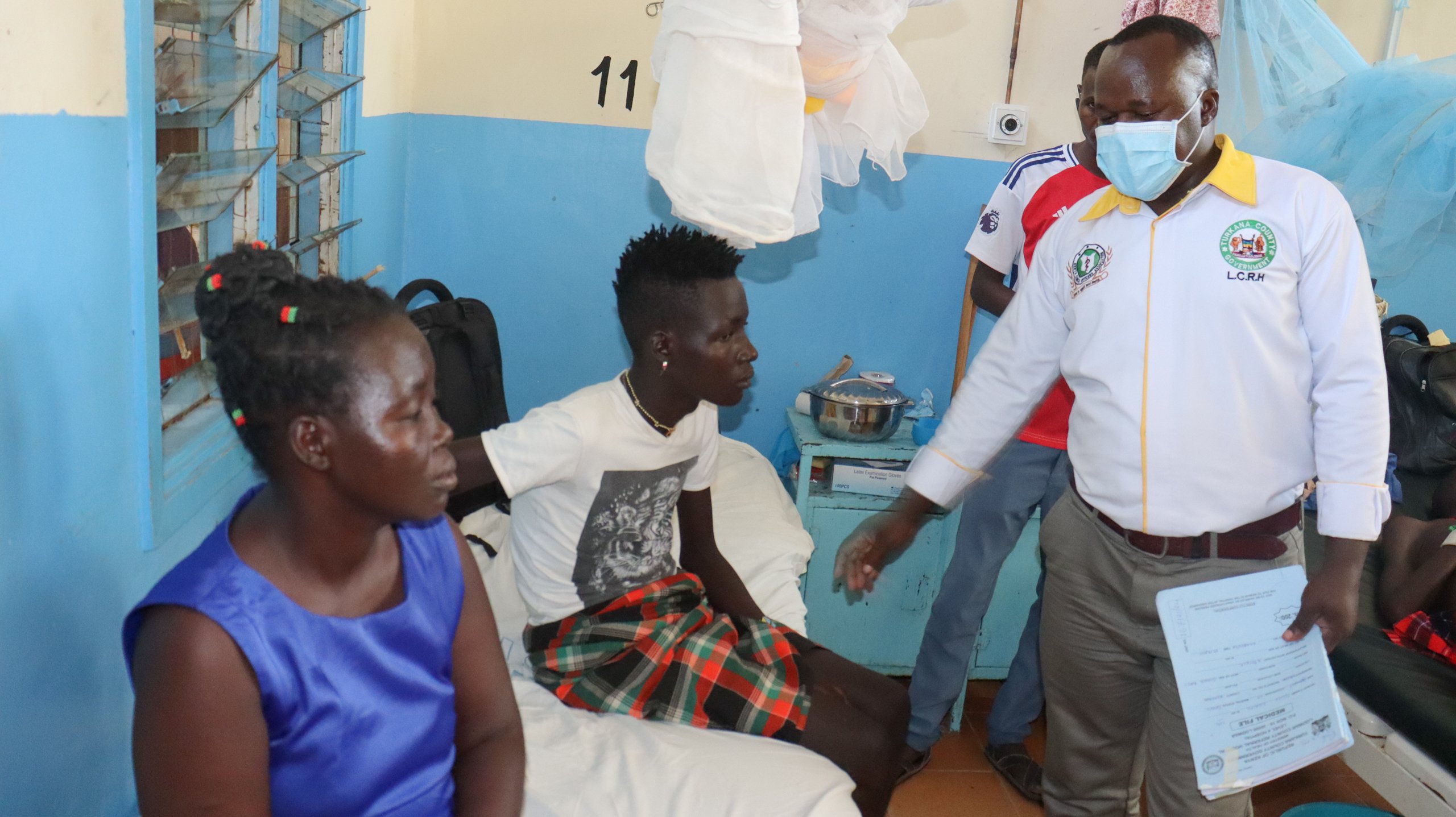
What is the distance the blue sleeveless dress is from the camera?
1.01 metres

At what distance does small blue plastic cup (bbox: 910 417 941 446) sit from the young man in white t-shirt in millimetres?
973

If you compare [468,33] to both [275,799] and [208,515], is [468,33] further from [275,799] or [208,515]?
[275,799]

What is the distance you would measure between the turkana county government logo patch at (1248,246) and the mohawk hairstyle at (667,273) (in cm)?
90

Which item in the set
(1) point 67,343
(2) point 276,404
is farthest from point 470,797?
(1) point 67,343

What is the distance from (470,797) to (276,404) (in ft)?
1.78

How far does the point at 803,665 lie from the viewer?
75.0 inches

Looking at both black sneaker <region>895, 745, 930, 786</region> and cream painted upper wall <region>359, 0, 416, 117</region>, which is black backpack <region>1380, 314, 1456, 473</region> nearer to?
black sneaker <region>895, 745, 930, 786</region>

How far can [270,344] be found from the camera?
104 cm

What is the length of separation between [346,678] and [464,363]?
4.89 ft

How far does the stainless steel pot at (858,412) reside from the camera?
2727mm

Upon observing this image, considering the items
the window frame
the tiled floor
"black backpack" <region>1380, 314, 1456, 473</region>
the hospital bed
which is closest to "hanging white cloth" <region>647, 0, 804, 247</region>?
the window frame

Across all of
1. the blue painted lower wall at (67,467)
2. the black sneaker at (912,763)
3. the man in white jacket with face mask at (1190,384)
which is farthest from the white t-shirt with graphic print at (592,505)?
the black sneaker at (912,763)

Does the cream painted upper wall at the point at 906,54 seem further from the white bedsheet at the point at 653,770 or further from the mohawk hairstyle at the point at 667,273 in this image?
the white bedsheet at the point at 653,770

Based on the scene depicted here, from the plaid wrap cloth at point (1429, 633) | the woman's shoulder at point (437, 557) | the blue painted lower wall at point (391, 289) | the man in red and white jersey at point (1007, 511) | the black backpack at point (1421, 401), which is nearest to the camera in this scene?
the blue painted lower wall at point (391, 289)
